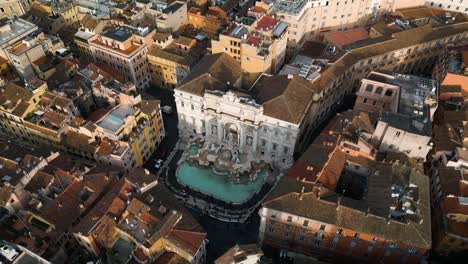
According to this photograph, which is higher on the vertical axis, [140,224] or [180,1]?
Answer: [180,1]

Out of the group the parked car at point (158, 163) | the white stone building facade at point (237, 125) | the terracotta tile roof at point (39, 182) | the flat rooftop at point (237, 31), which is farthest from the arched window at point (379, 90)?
the terracotta tile roof at point (39, 182)

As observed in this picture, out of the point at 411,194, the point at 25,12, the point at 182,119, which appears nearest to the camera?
the point at 411,194

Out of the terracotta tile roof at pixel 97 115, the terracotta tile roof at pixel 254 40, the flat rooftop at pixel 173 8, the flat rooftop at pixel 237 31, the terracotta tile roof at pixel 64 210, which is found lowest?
the terracotta tile roof at pixel 64 210

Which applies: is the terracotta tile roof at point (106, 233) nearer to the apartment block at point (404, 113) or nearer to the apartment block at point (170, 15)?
the apartment block at point (404, 113)

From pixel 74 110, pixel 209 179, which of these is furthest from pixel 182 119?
pixel 74 110

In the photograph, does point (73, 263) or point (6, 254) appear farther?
point (73, 263)

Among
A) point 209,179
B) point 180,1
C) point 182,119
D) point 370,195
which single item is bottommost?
point 209,179

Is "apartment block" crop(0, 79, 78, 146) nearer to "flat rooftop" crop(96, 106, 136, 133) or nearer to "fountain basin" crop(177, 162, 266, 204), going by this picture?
"flat rooftop" crop(96, 106, 136, 133)

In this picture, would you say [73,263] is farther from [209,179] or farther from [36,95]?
[36,95]

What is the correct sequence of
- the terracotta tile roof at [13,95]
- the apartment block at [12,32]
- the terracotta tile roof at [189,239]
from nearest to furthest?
the terracotta tile roof at [189,239], the terracotta tile roof at [13,95], the apartment block at [12,32]
